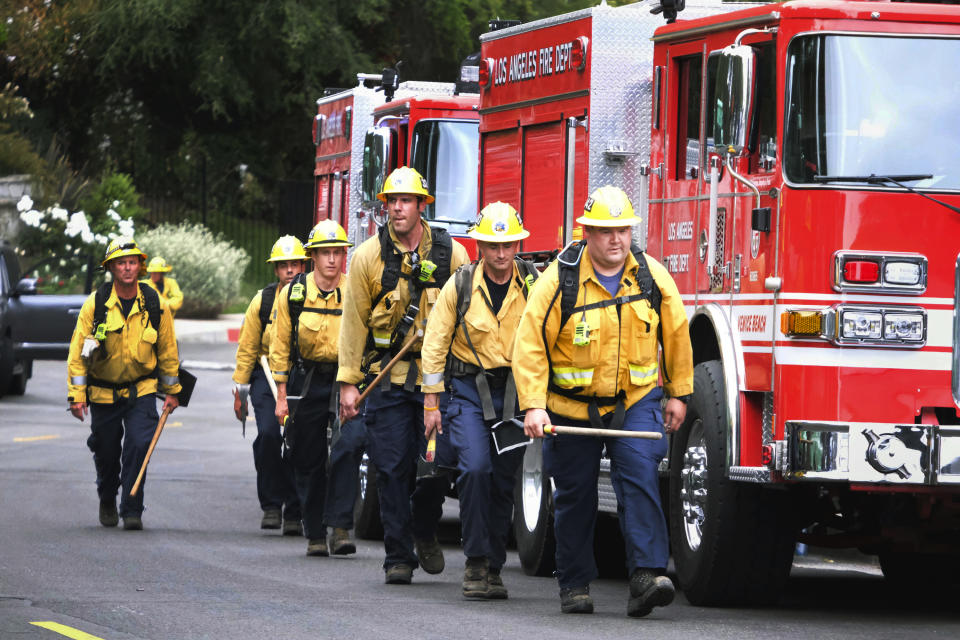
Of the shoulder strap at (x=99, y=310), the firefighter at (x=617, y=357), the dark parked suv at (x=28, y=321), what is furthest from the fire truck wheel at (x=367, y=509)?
the dark parked suv at (x=28, y=321)

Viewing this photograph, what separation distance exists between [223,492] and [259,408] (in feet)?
9.70

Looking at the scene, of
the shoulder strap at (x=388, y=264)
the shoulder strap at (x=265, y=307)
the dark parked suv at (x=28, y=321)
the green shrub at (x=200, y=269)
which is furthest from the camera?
the green shrub at (x=200, y=269)

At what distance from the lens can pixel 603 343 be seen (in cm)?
928

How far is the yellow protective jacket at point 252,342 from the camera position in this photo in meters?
14.1

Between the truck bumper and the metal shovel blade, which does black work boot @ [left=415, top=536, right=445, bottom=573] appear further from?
the truck bumper

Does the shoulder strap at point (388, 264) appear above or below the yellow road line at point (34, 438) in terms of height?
above

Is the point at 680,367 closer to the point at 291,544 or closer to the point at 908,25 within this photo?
the point at 908,25

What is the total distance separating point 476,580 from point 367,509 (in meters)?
3.88

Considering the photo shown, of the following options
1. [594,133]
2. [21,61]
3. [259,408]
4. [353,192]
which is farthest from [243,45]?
[594,133]

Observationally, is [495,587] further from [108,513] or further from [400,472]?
[108,513]

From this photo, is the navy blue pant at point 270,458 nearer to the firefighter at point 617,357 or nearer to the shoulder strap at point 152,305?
the shoulder strap at point 152,305

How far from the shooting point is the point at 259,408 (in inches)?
556

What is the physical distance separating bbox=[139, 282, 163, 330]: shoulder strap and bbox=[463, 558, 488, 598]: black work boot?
4634mm

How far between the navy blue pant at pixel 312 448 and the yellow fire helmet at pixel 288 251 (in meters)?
1.99
